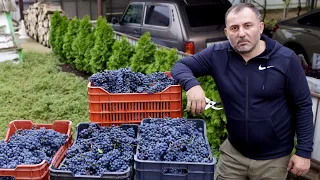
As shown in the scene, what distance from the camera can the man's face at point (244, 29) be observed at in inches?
94.0

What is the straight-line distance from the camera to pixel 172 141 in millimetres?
2541

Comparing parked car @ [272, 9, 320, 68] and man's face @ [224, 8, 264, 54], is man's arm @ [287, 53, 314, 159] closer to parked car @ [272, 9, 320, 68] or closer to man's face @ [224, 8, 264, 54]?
man's face @ [224, 8, 264, 54]

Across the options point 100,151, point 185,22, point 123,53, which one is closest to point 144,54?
point 123,53

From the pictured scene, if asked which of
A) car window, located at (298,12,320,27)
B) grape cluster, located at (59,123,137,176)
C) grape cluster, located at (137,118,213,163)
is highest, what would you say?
car window, located at (298,12,320,27)

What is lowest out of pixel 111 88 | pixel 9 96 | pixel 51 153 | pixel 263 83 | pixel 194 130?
pixel 9 96

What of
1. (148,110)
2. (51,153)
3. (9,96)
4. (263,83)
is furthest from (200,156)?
(9,96)

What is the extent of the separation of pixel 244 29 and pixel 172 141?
0.89 meters

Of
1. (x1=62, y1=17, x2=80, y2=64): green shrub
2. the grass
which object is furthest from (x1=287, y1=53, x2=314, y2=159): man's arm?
(x1=62, y1=17, x2=80, y2=64): green shrub

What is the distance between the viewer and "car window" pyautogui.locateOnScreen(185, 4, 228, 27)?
6.95 metres

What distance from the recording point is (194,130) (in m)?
2.82

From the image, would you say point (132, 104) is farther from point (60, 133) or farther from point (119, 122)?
point (60, 133)

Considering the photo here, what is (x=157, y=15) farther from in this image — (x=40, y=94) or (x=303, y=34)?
(x=303, y=34)

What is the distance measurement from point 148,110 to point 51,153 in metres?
0.87

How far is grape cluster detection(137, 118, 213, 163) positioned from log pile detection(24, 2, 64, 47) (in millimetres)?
9862
